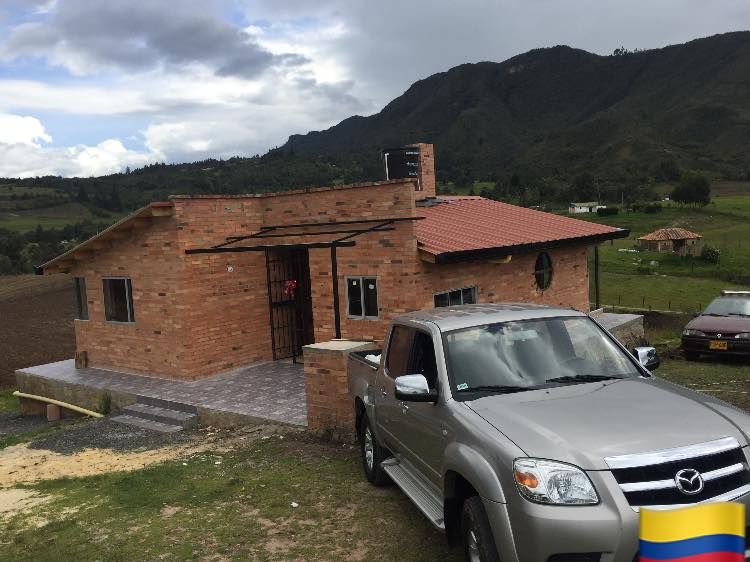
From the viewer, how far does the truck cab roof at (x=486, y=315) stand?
514 cm

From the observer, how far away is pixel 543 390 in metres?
4.43

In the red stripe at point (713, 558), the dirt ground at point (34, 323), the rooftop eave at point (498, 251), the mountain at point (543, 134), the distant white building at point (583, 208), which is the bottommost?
the dirt ground at point (34, 323)

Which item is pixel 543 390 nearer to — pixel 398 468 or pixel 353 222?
pixel 398 468

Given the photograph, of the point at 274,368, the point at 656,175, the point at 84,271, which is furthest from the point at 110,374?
the point at 656,175

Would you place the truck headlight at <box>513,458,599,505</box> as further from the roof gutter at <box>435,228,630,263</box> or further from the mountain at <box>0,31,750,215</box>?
the mountain at <box>0,31,750,215</box>

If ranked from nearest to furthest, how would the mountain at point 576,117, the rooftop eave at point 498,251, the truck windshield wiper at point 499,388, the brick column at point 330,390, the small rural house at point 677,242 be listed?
the truck windshield wiper at point 499,388 < the brick column at point 330,390 < the rooftop eave at point 498,251 < the small rural house at point 677,242 < the mountain at point 576,117

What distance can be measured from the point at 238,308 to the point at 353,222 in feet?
10.7

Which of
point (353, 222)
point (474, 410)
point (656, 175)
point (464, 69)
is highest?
point (464, 69)

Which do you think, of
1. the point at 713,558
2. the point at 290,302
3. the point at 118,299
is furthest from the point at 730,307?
the point at 713,558

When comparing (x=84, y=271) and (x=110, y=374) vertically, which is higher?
(x=84, y=271)

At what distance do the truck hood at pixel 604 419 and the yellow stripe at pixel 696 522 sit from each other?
90 cm

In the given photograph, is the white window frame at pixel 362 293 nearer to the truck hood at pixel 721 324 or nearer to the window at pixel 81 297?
the window at pixel 81 297

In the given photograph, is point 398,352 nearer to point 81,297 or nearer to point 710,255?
point 81,297

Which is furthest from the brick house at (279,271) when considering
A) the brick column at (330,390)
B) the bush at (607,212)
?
the bush at (607,212)
